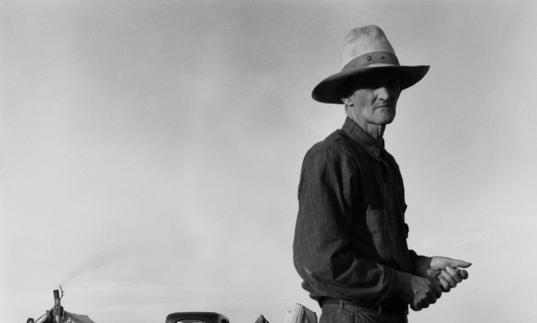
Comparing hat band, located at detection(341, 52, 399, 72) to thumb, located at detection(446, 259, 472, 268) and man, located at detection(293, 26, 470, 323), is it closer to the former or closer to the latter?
man, located at detection(293, 26, 470, 323)

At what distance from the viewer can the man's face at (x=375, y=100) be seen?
2.54m

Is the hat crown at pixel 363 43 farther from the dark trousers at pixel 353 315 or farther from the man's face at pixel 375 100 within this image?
the dark trousers at pixel 353 315

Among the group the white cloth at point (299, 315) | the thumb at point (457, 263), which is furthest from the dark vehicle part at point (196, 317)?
the thumb at point (457, 263)

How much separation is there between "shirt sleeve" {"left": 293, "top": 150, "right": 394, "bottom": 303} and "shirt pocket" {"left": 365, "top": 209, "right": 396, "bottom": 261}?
71 mm

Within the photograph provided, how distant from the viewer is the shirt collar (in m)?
2.58

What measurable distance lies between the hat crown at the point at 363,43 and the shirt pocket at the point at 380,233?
53 centimetres

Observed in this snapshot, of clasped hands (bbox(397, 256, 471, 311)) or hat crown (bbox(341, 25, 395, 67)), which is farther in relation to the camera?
hat crown (bbox(341, 25, 395, 67))

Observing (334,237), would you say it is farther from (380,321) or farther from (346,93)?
(346,93)

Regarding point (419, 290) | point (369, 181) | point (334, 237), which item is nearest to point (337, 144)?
point (369, 181)

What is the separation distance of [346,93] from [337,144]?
0.25 metres

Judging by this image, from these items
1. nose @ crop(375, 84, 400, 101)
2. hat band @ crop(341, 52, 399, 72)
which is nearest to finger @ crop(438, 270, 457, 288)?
nose @ crop(375, 84, 400, 101)

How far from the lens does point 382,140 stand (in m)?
2.64

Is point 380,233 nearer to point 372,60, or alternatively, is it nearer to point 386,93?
point 386,93

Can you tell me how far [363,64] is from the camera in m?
2.57
